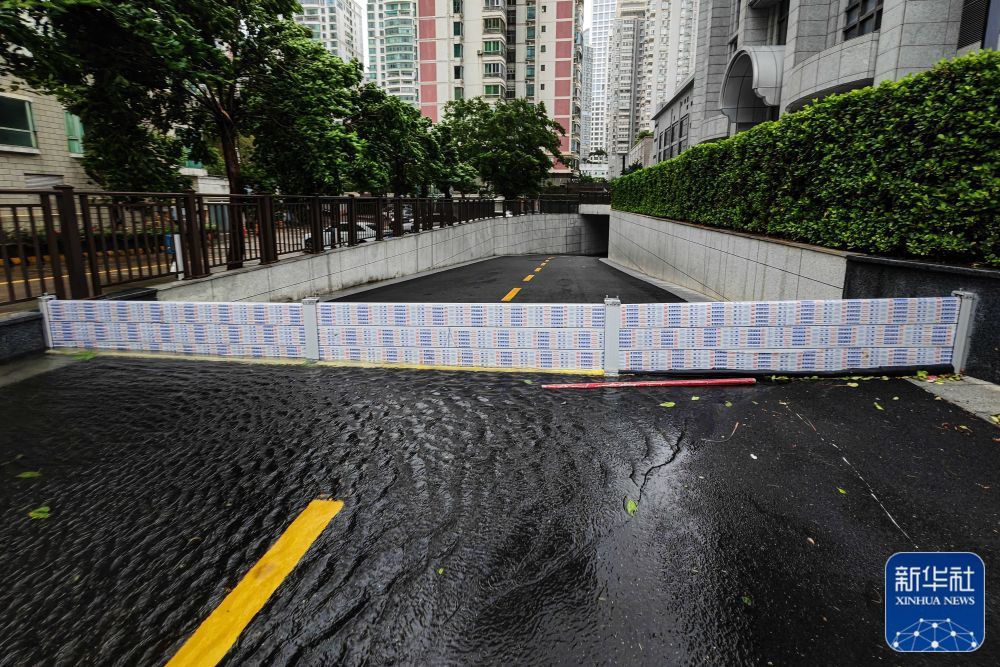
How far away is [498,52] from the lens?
71188 mm

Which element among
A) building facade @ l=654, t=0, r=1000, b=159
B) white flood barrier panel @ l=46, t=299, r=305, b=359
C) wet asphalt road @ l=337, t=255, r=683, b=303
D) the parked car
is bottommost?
wet asphalt road @ l=337, t=255, r=683, b=303

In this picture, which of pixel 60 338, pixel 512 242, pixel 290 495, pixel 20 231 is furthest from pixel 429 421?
pixel 512 242

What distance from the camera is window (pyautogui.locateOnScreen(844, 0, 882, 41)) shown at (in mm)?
16938

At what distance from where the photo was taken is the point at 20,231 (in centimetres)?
754

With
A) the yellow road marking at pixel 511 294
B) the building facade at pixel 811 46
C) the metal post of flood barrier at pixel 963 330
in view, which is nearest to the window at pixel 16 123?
the yellow road marking at pixel 511 294

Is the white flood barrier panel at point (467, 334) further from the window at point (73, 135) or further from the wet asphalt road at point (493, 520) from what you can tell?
the window at point (73, 135)

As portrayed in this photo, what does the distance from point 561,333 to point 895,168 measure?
490 cm

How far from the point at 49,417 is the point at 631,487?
554 centimetres

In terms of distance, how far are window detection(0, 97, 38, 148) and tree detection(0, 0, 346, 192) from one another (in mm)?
11536

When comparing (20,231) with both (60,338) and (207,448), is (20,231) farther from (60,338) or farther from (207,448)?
(207,448)

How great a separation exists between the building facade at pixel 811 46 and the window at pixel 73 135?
92.5 feet

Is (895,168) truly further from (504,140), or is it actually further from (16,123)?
(504,140)

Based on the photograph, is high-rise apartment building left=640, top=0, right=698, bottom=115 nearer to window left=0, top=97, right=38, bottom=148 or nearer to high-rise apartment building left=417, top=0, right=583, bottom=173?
high-rise apartment building left=417, top=0, right=583, bottom=173

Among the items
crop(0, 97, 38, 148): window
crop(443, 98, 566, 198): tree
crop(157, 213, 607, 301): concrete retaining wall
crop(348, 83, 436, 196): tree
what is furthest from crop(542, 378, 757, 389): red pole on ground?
crop(443, 98, 566, 198): tree
